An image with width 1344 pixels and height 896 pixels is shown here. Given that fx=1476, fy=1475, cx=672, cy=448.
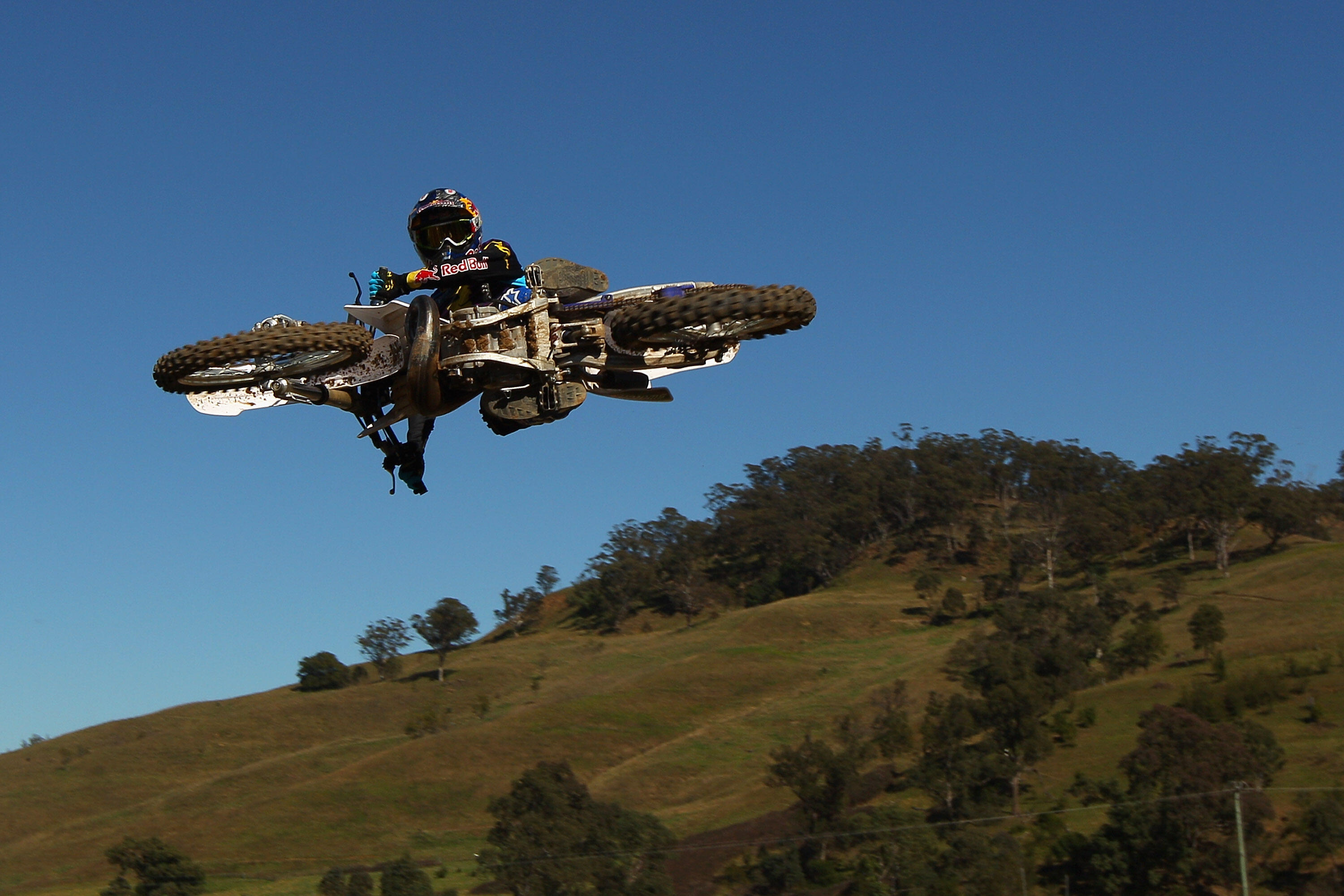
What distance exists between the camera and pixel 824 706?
99.0 meters

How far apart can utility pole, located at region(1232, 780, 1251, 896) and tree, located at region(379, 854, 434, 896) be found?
27.9m

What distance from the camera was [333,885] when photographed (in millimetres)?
55750

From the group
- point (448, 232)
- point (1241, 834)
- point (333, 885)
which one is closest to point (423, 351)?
point (448, 232)

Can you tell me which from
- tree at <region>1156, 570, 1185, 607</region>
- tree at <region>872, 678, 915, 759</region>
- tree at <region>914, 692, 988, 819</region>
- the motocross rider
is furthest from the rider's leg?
tree at <region>1156, 570, 1185, 607</region>

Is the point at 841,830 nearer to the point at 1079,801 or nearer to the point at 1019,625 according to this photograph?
the point at 1079,801

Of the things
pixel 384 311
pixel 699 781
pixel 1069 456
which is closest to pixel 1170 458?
pixel 1069 456

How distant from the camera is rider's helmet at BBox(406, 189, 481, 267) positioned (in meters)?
17.0

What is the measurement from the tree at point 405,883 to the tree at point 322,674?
8443 centimetres

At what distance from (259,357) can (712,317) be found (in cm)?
478

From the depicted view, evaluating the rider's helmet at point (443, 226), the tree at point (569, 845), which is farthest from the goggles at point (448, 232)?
the tree at point (569, 845)

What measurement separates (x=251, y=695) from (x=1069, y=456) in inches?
3397

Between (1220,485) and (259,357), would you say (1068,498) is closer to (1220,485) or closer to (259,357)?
(1220,485)

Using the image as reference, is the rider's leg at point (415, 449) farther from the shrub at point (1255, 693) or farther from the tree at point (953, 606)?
the tree at point (953, 606)

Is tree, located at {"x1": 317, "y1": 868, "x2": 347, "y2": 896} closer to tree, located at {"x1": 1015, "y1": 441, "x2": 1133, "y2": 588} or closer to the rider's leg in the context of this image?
the rider's leg
